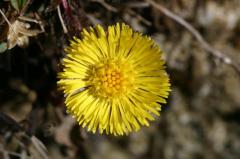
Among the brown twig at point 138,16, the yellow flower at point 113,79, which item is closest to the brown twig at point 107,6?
the brown twig at point 138,16

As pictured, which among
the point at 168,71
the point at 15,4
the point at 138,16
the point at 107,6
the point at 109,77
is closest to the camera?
the point at 15,4

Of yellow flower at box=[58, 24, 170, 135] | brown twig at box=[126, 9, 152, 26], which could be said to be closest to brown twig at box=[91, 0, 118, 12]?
brown twig at box=[126, 9, 152, 26]

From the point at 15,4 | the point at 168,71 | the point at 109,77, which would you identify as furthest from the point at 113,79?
the point at 168,71

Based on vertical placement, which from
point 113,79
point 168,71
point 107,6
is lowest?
point 113,79

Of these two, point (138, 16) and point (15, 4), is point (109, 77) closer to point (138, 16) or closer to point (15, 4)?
point (15, 4)

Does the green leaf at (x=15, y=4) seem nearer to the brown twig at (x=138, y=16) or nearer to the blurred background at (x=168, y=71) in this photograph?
the blurred background at (x=168, y=71)

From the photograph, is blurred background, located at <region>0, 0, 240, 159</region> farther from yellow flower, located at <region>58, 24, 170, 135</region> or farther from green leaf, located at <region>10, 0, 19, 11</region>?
yellow flower, located at <region>58, 24, 170, 135</region>
